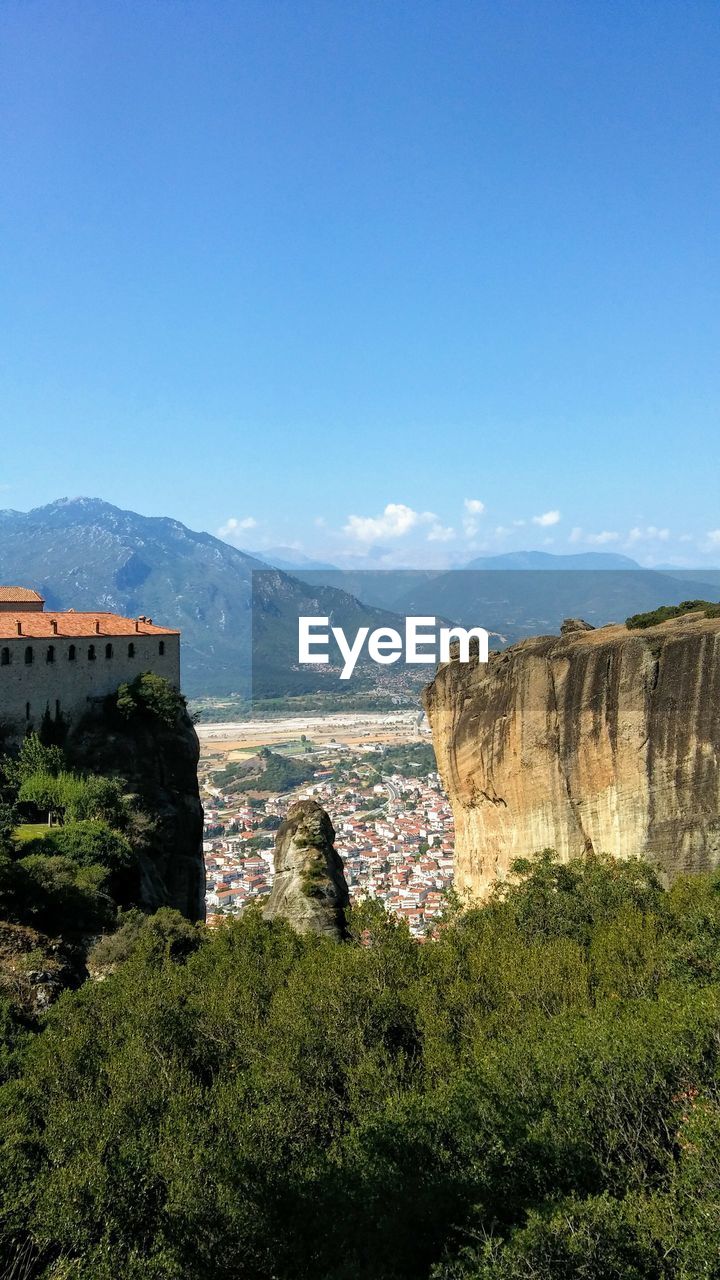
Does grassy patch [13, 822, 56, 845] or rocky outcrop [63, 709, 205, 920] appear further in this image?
rocky outcrop [63, 709, 205, 920]

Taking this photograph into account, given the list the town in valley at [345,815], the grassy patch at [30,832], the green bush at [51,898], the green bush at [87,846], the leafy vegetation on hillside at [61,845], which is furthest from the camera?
the town in valley at [345,815]

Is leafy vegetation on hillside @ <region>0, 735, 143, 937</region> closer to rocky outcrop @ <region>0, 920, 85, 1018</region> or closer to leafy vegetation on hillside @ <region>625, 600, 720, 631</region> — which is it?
rocky outcrop @ <region>0, 920, 85, 1018</region>

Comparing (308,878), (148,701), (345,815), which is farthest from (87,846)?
(345,815)

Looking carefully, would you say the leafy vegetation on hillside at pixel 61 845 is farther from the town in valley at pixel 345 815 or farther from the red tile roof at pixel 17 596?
the town in valley at pixel 345 815

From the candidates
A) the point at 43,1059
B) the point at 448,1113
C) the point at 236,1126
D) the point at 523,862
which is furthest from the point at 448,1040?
the point at 523,862

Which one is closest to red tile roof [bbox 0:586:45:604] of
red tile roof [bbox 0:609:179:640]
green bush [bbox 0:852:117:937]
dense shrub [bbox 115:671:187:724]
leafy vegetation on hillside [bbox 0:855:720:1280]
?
red tile roof [bbox 0:609:179:640]

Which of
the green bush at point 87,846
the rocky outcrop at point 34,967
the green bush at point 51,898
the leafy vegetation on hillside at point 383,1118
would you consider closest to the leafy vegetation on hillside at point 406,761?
the green bush at point 87,846

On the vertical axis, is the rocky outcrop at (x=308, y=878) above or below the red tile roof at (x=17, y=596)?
below
